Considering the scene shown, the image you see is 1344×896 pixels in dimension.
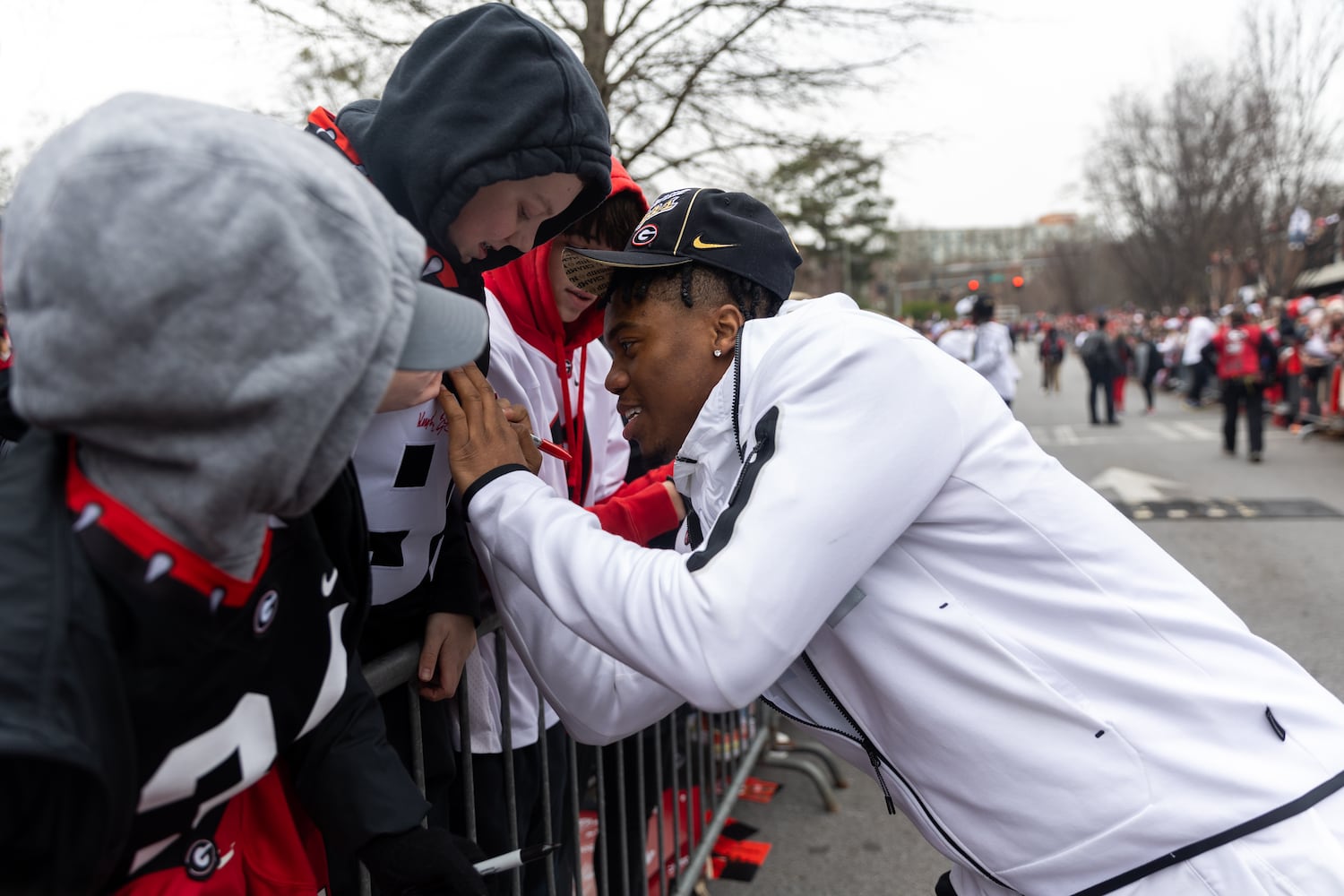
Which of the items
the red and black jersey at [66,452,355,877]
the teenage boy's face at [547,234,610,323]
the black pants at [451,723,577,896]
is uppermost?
the teenage boy's face at [547,234,610,323]

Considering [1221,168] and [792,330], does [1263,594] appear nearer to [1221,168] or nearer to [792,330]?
[792,330]

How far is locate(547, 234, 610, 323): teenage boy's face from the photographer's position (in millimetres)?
2375

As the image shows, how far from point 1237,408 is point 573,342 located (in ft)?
43.8

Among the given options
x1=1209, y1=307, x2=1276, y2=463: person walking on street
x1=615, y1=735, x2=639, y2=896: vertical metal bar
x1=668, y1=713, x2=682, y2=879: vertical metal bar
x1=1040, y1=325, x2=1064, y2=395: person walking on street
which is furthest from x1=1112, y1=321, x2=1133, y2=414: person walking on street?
x1=615, y1=735, x2=639, y2=896: vertical metal bar

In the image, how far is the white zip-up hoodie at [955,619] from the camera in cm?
145

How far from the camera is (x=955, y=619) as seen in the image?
1545 mm

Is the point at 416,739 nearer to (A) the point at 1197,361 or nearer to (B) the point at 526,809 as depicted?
(B) the point at 526,809

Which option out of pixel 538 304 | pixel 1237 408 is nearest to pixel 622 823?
pixel 538 304

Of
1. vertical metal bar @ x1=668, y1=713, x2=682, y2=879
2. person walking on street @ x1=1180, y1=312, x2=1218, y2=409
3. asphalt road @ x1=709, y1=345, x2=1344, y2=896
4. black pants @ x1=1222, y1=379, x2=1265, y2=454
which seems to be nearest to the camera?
vertical metal bar @ x1=668, y1=713, x2=682, y2=879

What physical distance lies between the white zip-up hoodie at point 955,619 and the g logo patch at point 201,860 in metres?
0.58

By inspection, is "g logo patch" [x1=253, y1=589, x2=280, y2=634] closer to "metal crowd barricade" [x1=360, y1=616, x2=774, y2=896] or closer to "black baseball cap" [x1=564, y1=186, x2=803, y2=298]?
"metal crowd barricade" [x1=360, y1=616, x2=774, y2=896]

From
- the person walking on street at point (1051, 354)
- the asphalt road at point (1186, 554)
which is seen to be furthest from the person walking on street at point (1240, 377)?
the person walking on street at point (1051, 354)

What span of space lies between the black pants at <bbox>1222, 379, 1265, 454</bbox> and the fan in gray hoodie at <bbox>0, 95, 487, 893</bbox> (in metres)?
13.7

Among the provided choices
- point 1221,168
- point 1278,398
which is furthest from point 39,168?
point 1221,168
